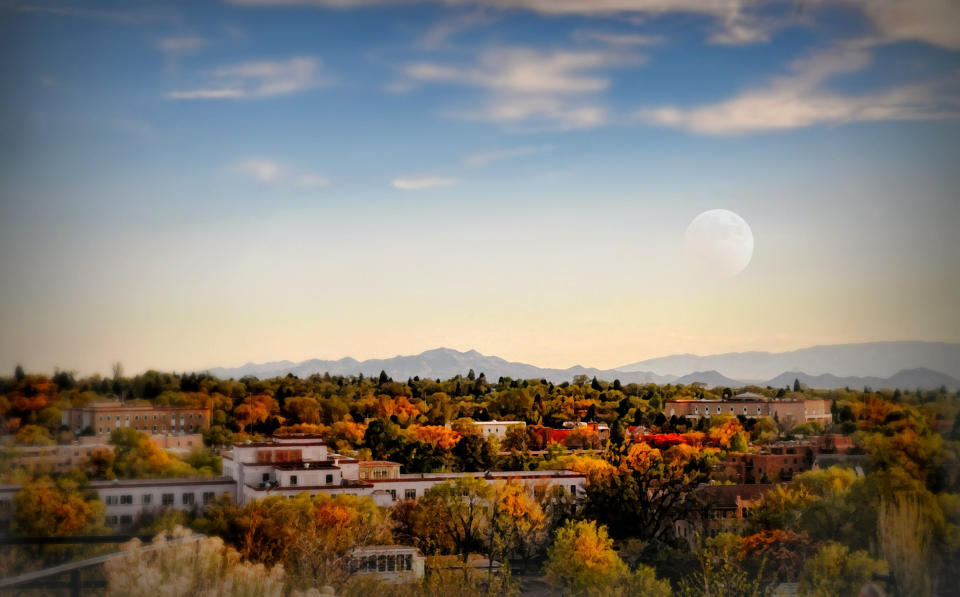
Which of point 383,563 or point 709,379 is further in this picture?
point 709,379

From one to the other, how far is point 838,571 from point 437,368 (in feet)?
17.1

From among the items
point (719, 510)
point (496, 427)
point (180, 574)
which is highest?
point (496, 427)

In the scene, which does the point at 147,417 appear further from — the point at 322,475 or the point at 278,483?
the point at 322,475

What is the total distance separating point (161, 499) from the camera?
389 inches

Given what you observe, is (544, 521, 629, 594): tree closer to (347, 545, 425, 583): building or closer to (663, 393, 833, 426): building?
(347, 545, 425, 583): building

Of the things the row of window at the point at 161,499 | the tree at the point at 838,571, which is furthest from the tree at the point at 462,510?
the tree at the point at 838,571

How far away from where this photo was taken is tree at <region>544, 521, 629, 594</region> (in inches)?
347

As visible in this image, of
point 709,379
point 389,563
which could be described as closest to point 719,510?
point 709,379

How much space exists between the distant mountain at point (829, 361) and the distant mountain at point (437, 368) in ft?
1.95

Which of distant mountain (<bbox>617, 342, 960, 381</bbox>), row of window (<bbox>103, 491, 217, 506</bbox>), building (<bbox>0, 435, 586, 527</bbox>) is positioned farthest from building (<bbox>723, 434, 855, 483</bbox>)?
row of window (<bbox>103, 491, 217, 506</bbox>)

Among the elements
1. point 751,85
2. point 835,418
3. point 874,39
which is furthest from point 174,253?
point 835,418

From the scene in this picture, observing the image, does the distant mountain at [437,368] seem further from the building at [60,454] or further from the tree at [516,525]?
the tree at [516,525]

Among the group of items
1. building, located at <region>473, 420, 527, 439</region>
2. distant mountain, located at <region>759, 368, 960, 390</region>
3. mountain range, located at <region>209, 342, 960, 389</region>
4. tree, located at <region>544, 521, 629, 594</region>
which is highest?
mountain range, located at <region>209, 342, 960, 389</region>

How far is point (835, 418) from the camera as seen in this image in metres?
11.9
